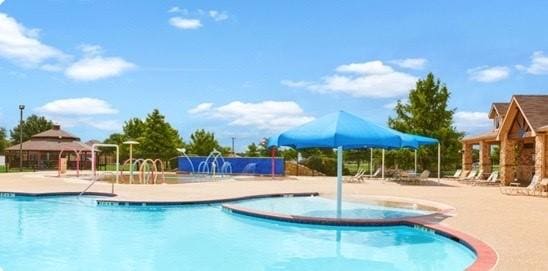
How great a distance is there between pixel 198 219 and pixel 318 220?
3223 millimetres

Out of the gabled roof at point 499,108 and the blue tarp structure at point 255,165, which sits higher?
the gabled roof at point 499,108

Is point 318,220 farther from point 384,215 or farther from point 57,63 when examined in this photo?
point 57,63

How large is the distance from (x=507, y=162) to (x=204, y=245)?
19.5 m

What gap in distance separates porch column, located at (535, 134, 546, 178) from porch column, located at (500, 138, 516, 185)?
393 centimetres

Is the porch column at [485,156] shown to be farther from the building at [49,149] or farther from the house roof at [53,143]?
the house roof at [53,143]

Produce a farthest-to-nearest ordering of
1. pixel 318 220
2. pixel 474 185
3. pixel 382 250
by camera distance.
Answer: pixel 474 185 → pixel 318 220 → pixel 382 250

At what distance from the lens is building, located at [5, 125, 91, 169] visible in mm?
41938

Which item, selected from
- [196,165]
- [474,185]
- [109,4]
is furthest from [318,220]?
[196,165]

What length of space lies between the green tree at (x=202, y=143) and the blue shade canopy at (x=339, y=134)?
117 ft

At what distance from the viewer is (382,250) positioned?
980 cm

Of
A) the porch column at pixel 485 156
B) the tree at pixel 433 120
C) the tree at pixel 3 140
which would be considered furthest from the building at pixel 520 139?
the tree at pixel 3 140

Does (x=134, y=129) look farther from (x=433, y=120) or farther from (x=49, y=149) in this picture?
(x=433, y=120)

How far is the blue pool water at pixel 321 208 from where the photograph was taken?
13.5m

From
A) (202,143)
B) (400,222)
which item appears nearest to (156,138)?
(202,143)
